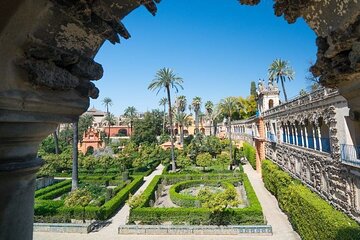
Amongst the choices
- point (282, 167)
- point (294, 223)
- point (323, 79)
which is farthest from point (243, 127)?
point (323, 79)

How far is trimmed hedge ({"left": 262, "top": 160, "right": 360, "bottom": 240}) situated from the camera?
1092 cm

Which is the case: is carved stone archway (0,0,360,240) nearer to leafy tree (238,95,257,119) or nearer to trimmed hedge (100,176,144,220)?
trimmed hedge (100,176,144,220)

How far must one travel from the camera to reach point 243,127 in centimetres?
6059

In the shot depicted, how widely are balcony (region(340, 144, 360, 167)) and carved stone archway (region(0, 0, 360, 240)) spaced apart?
11.1m

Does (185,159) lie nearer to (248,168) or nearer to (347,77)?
(248,168)

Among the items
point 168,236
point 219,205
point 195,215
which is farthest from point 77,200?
point 219,205

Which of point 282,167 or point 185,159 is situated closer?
point 282,167

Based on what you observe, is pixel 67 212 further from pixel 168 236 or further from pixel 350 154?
pixel 350 154

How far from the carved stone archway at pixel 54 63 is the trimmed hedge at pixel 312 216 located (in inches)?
392

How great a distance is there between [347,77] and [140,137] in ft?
207

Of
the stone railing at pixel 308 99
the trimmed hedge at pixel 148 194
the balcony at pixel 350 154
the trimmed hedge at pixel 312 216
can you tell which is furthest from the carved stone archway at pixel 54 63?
the trimmed hedge at pixel 148 194

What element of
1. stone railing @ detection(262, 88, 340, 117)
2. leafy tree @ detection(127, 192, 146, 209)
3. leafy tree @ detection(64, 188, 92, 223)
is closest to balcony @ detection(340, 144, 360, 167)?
stone railing @ detection(262, 88, 340, 117)

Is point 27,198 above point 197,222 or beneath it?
above

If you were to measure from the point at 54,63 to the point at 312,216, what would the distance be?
1453 centimetres
